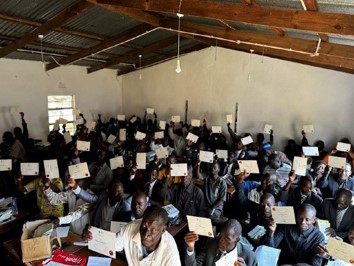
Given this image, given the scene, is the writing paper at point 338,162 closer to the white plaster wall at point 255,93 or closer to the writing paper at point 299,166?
the writing paper at point 299,166

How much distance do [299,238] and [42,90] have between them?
805 centimetres

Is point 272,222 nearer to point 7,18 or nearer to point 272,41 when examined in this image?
point 272,41

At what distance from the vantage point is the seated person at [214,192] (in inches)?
169

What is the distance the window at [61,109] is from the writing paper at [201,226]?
7.58 m

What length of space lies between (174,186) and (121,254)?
168 centimetres

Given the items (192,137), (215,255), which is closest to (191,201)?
(215,255)

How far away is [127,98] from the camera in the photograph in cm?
1112

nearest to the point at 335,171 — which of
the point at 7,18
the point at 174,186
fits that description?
the point at 174,186

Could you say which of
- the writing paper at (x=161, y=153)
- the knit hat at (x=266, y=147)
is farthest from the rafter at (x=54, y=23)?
the knit hat at (x=266, y=147)

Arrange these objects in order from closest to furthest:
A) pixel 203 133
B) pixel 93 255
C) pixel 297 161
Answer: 1. pixel 93 255
2. pixel 297 161
3. pixel 203 133

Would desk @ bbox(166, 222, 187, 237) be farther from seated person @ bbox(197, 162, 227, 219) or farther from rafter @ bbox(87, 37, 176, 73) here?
rafter @ bbox(87, 37, 176, 73)

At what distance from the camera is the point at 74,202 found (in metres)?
3.90

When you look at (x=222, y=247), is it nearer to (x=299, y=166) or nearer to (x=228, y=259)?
(x=228, y=259)

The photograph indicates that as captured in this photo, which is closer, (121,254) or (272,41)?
(121,254)
